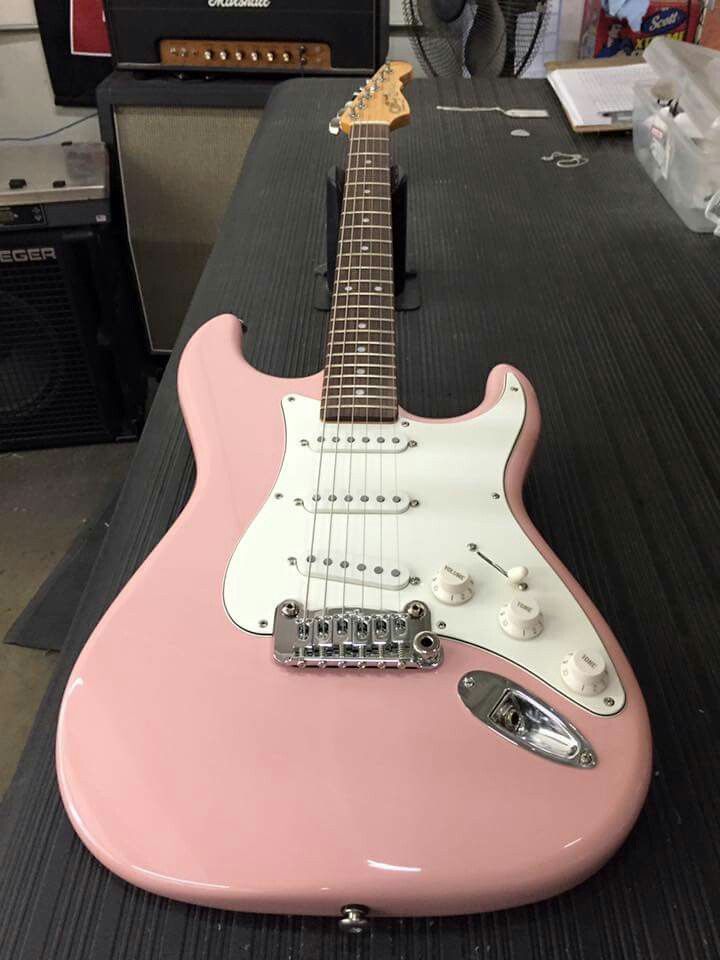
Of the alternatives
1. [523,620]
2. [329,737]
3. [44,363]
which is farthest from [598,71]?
[329,737]

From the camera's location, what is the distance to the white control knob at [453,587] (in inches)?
17.9

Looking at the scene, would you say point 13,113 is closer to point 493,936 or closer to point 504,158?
point 504,158

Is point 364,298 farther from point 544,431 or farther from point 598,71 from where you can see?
point 598,71

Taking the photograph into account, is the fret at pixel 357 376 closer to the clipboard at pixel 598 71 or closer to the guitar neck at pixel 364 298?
the guitar neck at pixel 364 298

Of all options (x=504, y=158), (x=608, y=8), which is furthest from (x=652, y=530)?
(x=608, y=8)

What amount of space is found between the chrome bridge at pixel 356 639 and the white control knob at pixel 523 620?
1.8 inches

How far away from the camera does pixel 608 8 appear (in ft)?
4.74

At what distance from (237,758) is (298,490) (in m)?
0.21

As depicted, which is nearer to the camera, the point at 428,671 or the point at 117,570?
the point at 428,671

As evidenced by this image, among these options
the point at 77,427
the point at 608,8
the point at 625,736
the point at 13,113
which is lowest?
the point at 77,427

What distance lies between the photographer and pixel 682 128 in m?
0.98

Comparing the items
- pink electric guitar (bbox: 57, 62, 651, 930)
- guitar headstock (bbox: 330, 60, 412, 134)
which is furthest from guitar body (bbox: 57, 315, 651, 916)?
guitar headstock (bbox: 330, 60, 412, 134)

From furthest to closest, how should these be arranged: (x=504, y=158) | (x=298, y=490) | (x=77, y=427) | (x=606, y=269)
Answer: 1. (x=77, y=427)
2. (x=504, y=158)
3. (x=606, y=269)
4. (x=298, y=490)

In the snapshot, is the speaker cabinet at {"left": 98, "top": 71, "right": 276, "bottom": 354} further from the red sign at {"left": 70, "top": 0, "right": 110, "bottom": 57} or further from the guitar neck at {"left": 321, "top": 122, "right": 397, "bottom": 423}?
the guitar neck at {"left": 321, "top": 122, "right": 397, "bottom": 423}
